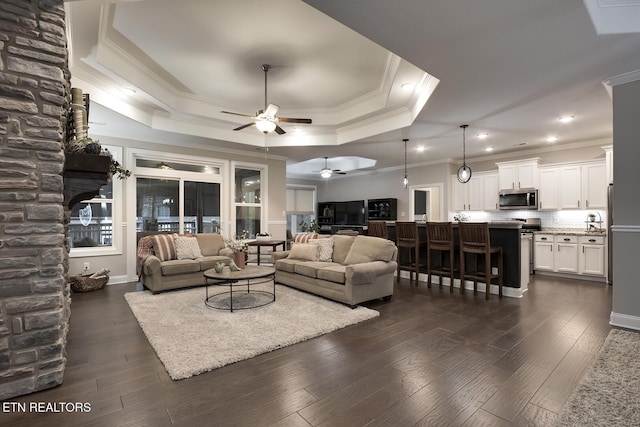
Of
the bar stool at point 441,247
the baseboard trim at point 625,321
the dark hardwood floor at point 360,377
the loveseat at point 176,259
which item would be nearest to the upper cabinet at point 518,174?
the bar stool at point 441,247

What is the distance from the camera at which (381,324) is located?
3.47 m

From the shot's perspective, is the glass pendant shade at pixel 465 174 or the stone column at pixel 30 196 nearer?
the stone column at pixel 30 196

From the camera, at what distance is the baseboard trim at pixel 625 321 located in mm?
3332

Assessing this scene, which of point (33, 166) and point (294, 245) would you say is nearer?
point (33, 166)

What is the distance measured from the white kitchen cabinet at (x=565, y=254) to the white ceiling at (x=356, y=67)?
1976 millimetres

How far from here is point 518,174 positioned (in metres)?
6.86

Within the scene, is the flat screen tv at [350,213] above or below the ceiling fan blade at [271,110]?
below

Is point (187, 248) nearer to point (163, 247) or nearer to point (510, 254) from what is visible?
point (163, 247)

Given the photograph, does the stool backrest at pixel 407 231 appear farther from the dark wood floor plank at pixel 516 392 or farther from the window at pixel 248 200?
the window at pixel 248 200

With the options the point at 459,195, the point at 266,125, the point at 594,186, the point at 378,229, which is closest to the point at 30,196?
the point at 266,125

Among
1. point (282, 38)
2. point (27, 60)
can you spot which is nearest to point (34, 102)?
point (27, 60)

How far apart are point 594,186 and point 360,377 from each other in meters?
6.43

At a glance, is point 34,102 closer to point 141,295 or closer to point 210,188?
point 141,295

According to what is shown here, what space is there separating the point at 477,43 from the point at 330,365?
308cm
